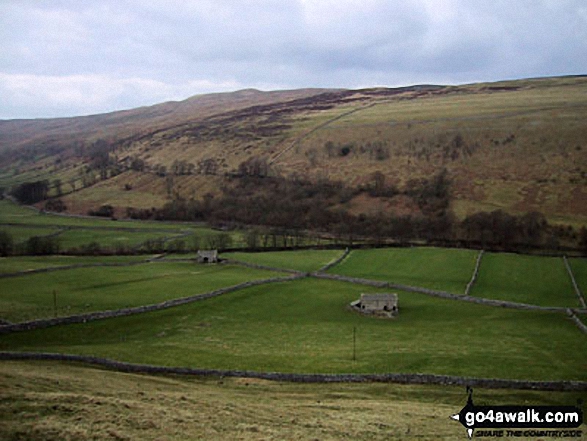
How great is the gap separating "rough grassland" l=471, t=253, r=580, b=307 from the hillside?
23777 mm

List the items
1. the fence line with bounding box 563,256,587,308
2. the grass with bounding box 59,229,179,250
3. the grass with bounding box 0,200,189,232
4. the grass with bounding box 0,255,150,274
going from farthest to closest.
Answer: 1. the grass with bounding box 0,200,189,232
2. the grass with bounding box 59,229,179,250
3. the grass with bounding box 0,255,150,274
4. the fence line with bounding box 563,256,587,308

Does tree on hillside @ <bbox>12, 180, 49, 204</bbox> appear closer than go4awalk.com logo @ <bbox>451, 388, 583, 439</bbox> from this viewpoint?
No

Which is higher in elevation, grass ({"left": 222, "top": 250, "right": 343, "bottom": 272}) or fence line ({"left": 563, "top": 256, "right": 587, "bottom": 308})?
grass ({"left": 222, "top": 250, "right": 343, "bottom": 272})

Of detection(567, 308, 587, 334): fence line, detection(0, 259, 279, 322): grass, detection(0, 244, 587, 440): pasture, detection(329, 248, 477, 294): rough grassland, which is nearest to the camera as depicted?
detection(0, 244, 587, 440): pasture

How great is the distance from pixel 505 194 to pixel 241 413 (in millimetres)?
99728

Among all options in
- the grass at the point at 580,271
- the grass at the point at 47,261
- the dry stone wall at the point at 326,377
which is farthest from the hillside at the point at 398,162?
the dry stone wall at the point at 326,377

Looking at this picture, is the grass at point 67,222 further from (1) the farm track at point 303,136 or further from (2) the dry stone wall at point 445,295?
(2) the dry stone wall at point 445,295

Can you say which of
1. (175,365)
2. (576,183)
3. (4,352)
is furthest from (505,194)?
(4,352)

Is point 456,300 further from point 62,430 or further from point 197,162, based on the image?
point 197,162

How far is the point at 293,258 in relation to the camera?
283 ft

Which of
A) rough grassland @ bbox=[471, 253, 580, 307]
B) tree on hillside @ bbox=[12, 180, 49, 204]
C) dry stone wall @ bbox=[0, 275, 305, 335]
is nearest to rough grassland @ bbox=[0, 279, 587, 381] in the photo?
dry stone wall @ bbox=[0, 275, 305, 335]

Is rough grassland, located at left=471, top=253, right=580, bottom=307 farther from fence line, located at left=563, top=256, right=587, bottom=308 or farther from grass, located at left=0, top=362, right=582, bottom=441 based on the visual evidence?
grass, located at left=0, top=362, right=582, bottom=441

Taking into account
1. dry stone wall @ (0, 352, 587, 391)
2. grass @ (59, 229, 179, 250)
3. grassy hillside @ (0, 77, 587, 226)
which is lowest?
dry stone wall @ (0, 352, 587, 391)

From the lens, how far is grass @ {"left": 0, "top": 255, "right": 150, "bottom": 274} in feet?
246
